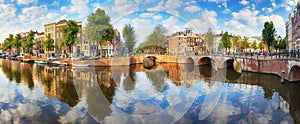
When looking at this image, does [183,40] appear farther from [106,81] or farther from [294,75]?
[294,75]

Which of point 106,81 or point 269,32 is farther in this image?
point 269,32

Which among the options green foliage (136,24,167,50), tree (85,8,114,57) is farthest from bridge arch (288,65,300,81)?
tree (85,8,114,57)

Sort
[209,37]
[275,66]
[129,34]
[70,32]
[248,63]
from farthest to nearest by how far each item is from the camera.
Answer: [70,32]
[248,63]
[275,66]
[209,37]
[129,34]

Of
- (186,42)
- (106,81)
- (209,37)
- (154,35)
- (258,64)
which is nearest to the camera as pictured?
(154,35)

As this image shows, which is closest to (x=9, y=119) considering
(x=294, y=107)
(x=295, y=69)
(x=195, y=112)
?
(x=195, y=112)

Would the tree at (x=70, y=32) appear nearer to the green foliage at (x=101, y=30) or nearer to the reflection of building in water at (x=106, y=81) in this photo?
the green foliage at (x=101, y=30)

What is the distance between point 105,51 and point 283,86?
4924 cm

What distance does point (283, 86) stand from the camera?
20.8m

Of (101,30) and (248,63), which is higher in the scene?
(101,30)

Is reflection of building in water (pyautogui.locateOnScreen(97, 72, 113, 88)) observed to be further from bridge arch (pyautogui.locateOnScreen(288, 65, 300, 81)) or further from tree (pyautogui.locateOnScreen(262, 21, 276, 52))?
tree (pyautogui.locateOnScreen(262, 21, 276, 52))

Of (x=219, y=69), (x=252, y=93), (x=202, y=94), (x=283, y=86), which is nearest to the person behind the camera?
(x=202, y=94)

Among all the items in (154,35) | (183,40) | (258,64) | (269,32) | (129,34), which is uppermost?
(269,32)

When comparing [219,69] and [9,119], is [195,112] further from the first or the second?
[219,69]

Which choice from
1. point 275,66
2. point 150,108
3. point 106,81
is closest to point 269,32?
point 275,66
